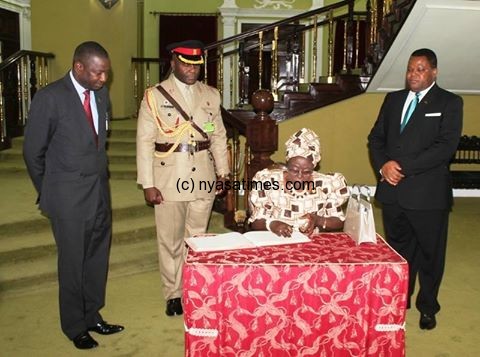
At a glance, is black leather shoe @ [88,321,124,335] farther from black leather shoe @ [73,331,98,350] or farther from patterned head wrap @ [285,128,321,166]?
patterned head wrap @ [285,128,321,166]

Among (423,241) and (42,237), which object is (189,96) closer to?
(423,241)

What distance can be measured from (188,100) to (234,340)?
1.45 meters

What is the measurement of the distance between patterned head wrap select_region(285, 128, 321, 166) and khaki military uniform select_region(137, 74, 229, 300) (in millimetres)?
653

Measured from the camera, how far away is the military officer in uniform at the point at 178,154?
2.94m

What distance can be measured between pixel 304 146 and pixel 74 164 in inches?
42.9

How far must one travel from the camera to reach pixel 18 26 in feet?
31.8

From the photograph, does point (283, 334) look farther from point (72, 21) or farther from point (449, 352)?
point (72, 21)

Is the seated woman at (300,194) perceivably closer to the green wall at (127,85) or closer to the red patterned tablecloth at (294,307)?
the red patterned tablecloth at (294,307)

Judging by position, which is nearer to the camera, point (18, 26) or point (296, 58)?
point (296, 58)

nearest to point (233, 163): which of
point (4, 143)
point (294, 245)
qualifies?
point (294, 245)

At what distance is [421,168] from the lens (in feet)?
9.30

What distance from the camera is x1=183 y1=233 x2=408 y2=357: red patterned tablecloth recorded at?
79.7 inches

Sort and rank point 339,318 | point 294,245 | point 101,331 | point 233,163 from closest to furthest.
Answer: point 339,318 → point 294,245 → point 101,331 → point 233,163

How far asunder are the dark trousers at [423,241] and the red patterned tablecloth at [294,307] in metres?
0.95
